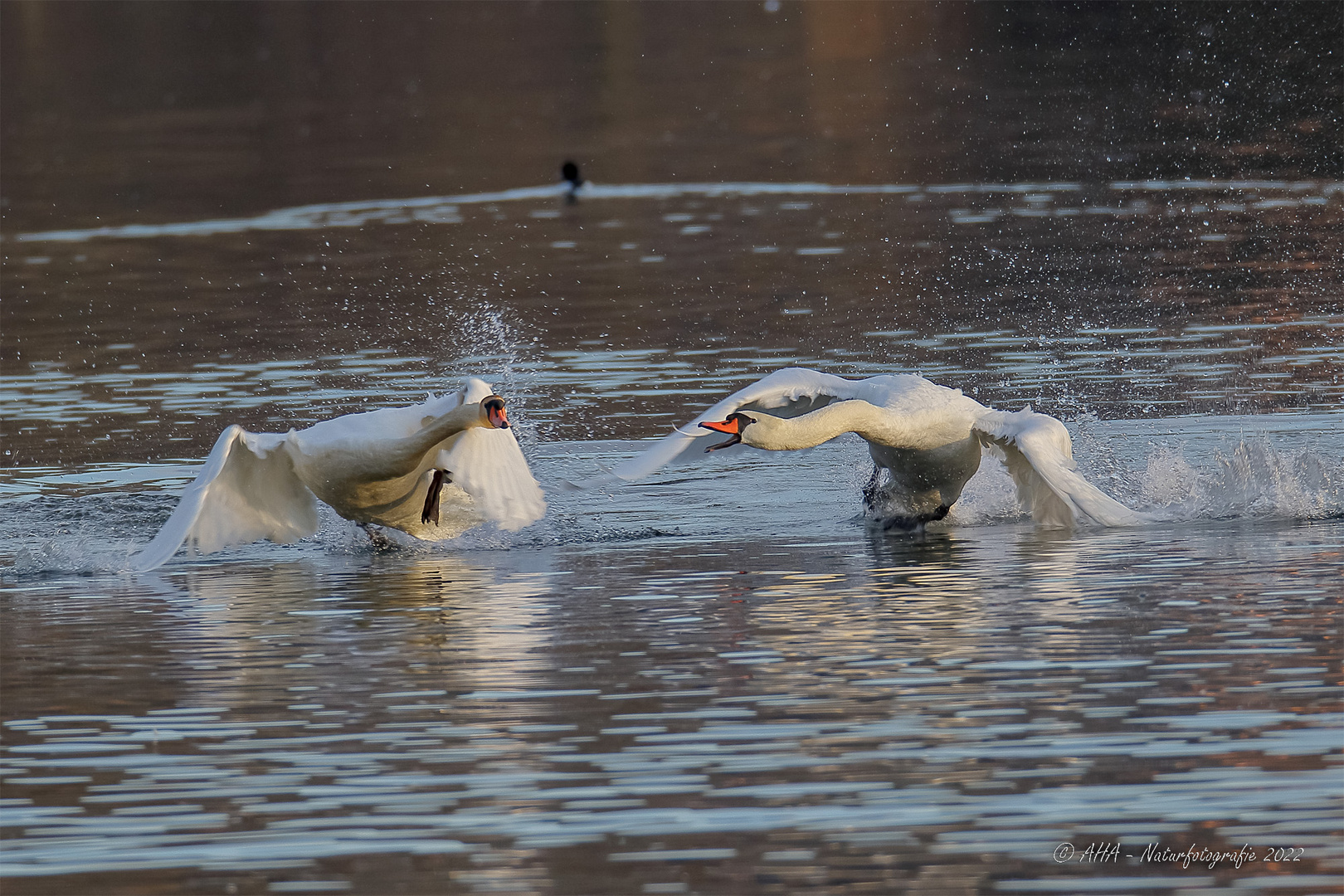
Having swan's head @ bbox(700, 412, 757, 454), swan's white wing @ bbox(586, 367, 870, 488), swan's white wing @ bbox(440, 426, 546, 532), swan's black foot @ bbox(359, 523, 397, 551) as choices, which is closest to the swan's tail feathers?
swan's white wing @ bbox(586, 367, 870, 488)

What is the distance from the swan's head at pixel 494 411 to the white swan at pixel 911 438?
24.0 inches

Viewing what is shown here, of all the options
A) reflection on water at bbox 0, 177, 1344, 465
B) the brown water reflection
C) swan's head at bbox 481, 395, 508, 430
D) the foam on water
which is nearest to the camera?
swan's head at bbox 481, 395, 508, 430

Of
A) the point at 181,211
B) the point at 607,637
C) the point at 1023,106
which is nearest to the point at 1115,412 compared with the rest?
the point at 607,637

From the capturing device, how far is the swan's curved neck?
11.1 m

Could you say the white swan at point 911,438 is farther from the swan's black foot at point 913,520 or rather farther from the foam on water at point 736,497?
the foam on water at point 736,497

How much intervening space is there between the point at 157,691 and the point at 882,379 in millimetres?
4807

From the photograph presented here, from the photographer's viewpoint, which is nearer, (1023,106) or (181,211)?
(181,211)

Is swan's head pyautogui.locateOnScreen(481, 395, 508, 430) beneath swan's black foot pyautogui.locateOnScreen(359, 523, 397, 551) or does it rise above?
above

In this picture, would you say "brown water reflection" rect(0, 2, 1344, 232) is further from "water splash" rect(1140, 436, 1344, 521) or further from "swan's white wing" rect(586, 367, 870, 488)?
"swan's white wing" rect(586, 367, 870, 488)

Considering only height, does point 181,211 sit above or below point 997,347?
above

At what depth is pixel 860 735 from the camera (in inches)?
315

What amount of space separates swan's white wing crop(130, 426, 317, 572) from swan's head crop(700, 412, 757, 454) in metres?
2.47

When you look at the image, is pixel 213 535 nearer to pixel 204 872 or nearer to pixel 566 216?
pixel 204 872

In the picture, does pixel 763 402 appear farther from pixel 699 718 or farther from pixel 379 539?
pixel 699 718
